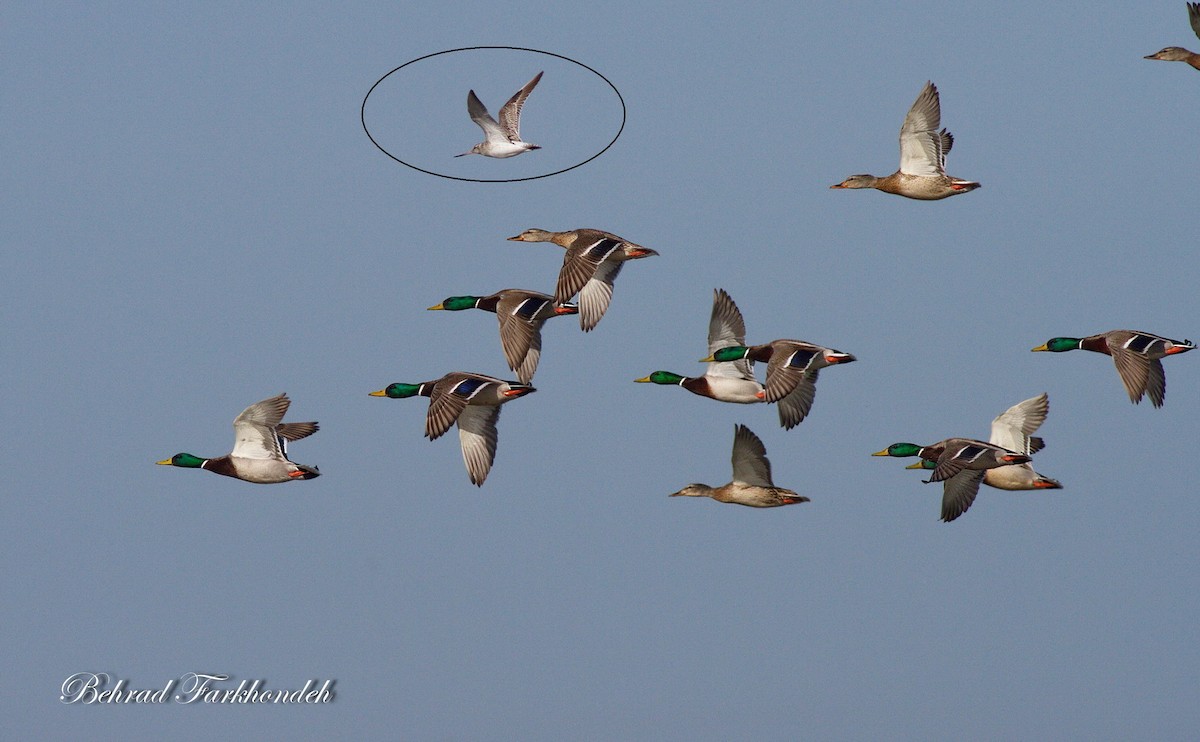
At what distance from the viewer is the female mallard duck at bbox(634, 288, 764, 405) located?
130ft

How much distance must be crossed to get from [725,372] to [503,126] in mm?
8292

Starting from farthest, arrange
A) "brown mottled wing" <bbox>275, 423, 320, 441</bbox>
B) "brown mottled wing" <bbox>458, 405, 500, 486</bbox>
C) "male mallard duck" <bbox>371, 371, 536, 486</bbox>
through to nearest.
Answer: "brown mottled wing" <bbox>275, 423, 320, 441</bbox> < "brown mottled wing" <bbox>458, 405, 500, 486</bbox> < "male mallard duck" <bbox>371, 371, 536, 486</bbox>

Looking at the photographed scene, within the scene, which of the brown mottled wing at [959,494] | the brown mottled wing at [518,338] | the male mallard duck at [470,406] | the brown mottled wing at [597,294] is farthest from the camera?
the brown mottled wing at [959,494]

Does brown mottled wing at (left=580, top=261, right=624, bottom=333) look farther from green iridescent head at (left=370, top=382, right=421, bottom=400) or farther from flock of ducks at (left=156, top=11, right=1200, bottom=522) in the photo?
green iridescent head at (left=370, top=382, right=421, bottom=400)

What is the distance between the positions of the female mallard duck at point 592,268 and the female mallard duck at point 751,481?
12.7 feet

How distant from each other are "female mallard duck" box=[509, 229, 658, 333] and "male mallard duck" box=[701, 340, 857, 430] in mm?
2980

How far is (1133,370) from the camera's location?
3762 centimetres

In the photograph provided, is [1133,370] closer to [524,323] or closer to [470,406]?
[524,323]

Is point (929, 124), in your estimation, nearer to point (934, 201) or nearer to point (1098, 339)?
point (934, 201)

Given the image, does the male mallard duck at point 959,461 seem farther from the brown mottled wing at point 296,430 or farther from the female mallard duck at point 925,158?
the brown mottled wing at point 296,430

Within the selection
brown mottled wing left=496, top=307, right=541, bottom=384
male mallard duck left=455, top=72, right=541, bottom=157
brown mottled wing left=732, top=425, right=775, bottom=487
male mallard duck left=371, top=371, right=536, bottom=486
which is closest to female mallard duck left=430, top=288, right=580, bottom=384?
brown mottled wing left=496, top=307, right=541, bottom=384

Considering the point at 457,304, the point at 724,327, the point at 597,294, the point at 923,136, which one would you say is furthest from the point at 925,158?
the point at 457,304

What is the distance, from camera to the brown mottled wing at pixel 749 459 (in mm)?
38625

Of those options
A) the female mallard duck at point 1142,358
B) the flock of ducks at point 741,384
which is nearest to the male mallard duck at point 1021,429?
the flock of ducks at point 741,384
